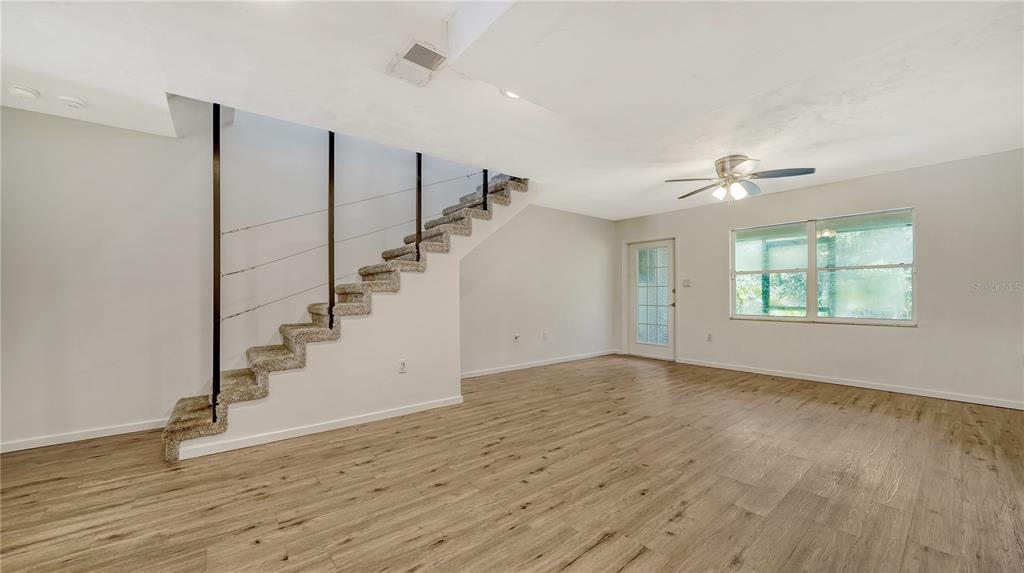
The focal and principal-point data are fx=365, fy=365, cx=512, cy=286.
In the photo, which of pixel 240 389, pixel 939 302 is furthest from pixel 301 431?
pixel 939 302

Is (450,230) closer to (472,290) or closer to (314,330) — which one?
(472,290)

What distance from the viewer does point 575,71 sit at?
2.01 m

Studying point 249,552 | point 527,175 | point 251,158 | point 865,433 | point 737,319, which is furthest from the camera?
point 737,319

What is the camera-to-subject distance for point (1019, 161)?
3.55 metres

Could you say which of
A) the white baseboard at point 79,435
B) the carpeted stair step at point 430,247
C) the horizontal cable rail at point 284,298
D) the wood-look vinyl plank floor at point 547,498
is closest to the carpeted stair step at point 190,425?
the wood-look vinyl plank floor at point 547,498

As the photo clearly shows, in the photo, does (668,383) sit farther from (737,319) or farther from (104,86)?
(104,86)

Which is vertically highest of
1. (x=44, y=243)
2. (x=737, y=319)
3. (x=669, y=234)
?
(x=669, y=234)

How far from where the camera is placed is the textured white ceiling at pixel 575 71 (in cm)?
168

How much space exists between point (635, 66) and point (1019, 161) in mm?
4542

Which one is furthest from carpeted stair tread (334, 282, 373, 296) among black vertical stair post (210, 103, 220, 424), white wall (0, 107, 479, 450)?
black vertical stair post (210, 103, 220, 424)

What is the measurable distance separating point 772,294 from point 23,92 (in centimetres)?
761

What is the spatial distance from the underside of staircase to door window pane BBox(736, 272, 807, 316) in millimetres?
3750

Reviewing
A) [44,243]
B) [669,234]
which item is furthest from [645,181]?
[44,243]

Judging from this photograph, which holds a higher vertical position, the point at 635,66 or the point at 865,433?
the point at 635,66
